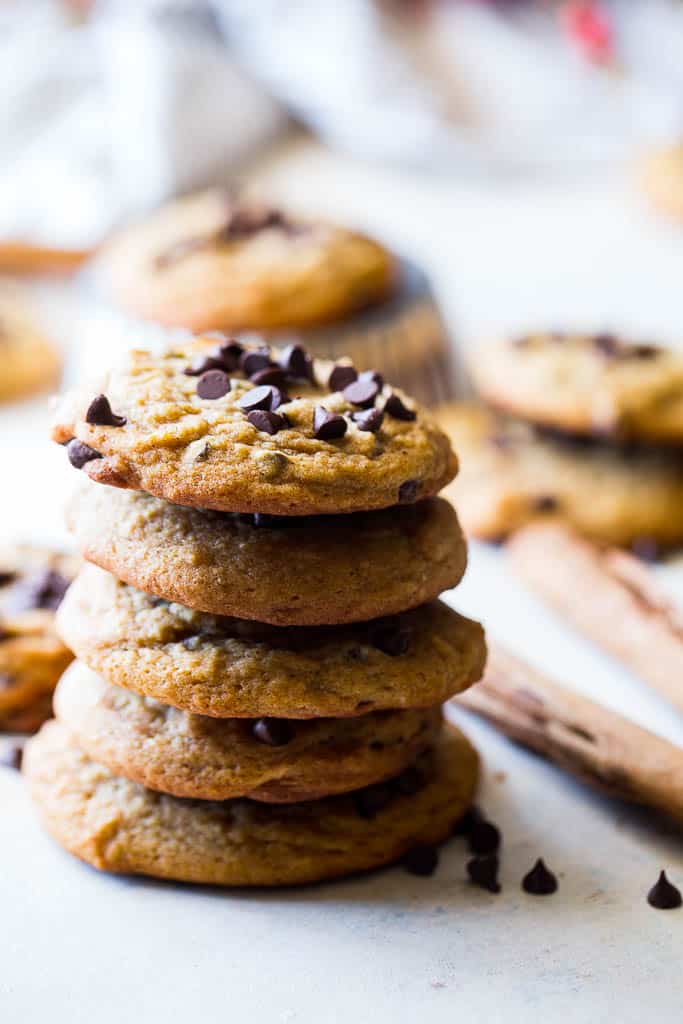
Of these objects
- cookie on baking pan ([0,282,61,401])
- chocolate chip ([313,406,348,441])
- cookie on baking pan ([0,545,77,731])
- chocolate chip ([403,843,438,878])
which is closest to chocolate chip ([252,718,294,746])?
chocolate chip ([403,843,438,878])

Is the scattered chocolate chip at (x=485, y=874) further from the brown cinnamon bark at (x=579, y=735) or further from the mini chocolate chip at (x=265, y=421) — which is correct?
the mini chocolate chip at (x=265, y=421)

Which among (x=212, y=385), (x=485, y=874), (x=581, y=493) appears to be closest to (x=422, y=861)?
(x=485, y=874)

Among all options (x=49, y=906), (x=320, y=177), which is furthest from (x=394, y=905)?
(x=320, y=177)

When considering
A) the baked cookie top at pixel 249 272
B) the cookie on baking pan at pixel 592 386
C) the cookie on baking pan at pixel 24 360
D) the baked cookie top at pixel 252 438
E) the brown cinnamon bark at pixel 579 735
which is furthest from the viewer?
the cookie on baking pan at pixel 24 360

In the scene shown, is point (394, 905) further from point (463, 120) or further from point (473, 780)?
point (463, 120)

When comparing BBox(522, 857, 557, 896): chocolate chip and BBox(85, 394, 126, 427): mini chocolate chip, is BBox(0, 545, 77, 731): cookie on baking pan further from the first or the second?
BBox(522, 857, 557, 896): chocolate chip

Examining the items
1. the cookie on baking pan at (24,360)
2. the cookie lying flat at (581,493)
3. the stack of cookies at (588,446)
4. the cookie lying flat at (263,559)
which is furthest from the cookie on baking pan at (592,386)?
the cookie on baking pan at (24,360)
